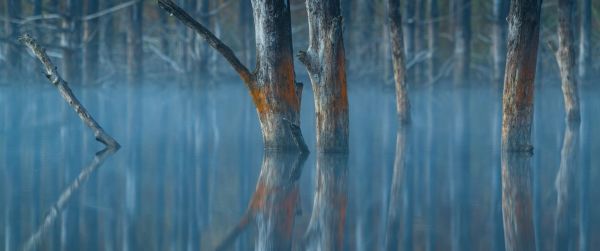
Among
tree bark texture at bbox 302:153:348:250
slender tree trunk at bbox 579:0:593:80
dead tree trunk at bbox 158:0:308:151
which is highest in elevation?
slender tree trunk at bbox 579:0:593:80

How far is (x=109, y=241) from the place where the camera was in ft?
28.5

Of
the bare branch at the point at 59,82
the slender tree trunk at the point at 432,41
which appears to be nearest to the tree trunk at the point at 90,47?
the slender tree trunk at the point at 432,41

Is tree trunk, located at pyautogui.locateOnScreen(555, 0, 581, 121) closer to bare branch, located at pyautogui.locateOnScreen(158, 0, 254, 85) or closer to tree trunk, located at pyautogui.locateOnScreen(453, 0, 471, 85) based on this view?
bare branch, located at pyautogui.locateOnScreen(158, 0, 254, 85)

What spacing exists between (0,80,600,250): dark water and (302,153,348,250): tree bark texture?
16 millimetres

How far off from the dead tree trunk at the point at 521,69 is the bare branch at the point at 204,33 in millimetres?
2884

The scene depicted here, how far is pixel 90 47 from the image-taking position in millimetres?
32812

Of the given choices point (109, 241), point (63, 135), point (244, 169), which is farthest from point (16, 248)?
point (63, 135)

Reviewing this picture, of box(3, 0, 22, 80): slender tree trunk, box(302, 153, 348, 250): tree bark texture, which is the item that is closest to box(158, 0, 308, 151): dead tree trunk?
box(302, 153, 348, 250): tree bark texture

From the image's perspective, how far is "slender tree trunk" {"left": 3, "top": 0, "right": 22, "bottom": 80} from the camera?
1214 inches

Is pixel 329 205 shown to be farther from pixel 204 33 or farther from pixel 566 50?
pixel 566 50

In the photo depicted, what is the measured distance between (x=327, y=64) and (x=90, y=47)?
1933 centimetres

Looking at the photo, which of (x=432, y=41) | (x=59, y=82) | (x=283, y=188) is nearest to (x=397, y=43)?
(x=59, y=82)

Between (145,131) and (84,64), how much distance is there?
13482mm

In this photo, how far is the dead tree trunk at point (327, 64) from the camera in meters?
14.3
